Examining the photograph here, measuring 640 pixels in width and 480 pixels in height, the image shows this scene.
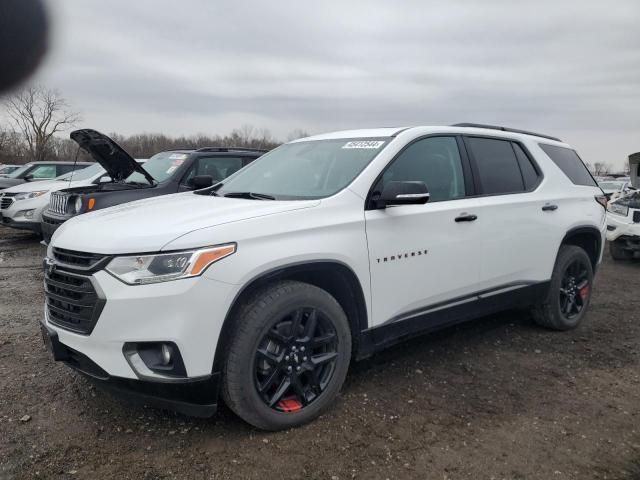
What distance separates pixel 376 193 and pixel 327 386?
1231 mm

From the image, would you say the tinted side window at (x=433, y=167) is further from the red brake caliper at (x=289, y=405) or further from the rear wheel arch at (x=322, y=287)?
the red brake caliper at (x=289, y=405)

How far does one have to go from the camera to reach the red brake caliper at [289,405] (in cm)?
289

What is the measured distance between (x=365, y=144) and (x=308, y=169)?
0.45 meters

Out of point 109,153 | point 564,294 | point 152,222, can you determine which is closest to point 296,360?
point 152,222

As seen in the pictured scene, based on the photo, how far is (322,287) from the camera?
310 cm

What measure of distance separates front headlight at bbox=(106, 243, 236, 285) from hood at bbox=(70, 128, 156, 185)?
13.7 ft

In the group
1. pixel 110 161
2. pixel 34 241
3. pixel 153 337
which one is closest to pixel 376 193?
pixel 153 337

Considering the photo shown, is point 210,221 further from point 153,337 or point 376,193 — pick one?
point 376,193

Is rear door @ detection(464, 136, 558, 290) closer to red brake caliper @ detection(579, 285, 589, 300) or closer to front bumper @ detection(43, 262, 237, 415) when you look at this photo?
red brake caliper @ detection(579, 285, 589, 300)

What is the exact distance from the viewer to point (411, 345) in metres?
4.32

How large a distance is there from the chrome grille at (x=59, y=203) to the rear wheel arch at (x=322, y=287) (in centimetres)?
460

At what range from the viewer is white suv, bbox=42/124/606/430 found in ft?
8.27

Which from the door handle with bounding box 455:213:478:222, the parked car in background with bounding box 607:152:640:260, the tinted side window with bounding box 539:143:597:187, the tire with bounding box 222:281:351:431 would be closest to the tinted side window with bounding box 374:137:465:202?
the door handle with bounding box 455:213:478:222

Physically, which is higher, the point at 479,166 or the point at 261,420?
the point at 479,166
